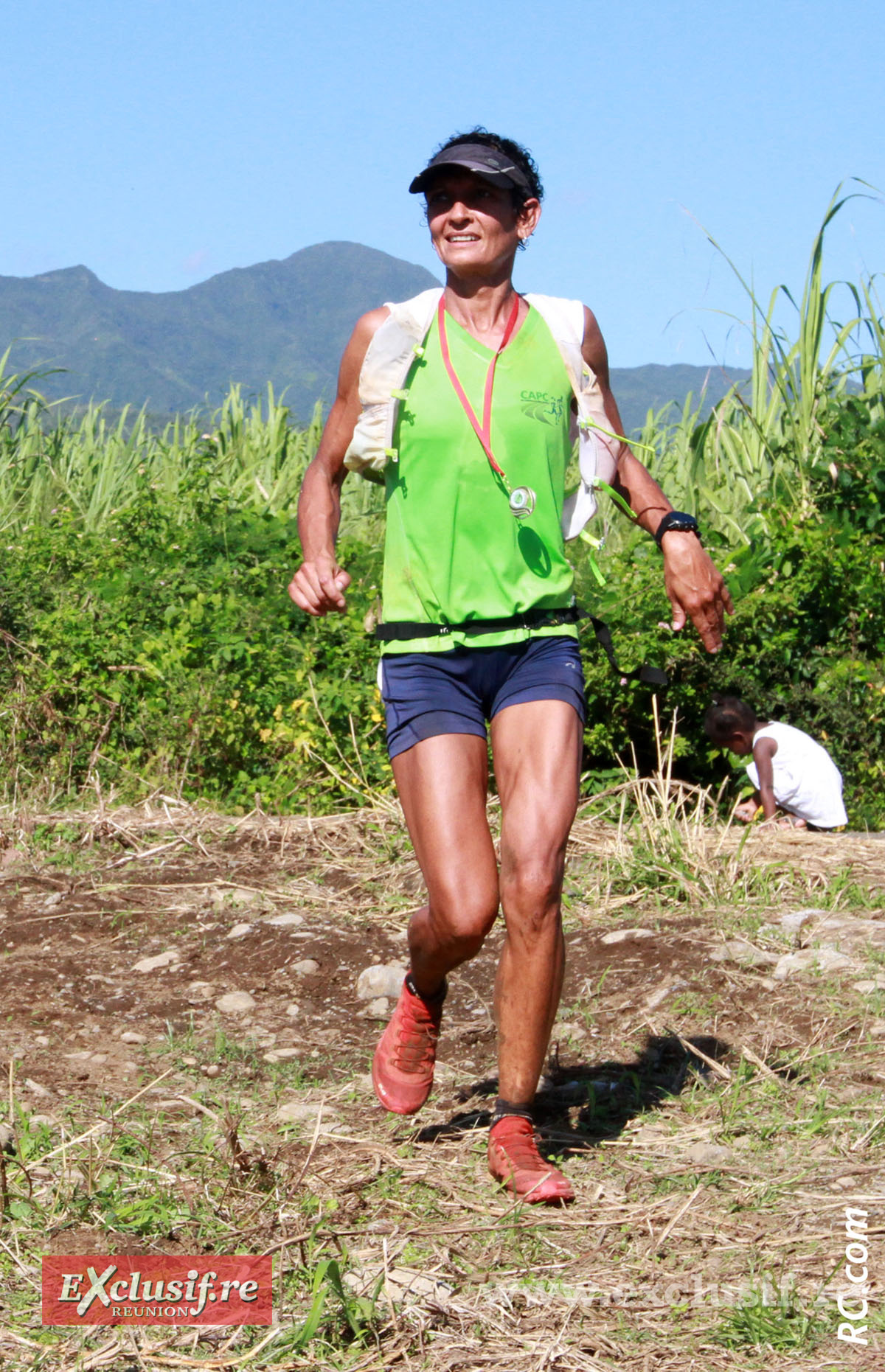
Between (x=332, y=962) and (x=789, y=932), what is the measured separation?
1408 mm

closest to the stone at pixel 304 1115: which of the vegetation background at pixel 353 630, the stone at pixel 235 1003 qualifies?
the stone at pixel 235 1003

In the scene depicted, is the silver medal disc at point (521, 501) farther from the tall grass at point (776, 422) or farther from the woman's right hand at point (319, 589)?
the tall grass at point (776, 422)

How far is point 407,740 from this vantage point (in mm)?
3238

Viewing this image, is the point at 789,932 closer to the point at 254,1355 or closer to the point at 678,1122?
the point at 678,1122

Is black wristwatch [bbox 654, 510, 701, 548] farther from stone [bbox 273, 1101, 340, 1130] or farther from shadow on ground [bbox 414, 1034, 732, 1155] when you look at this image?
stone [bbox 273, 1101, 340, 1130]

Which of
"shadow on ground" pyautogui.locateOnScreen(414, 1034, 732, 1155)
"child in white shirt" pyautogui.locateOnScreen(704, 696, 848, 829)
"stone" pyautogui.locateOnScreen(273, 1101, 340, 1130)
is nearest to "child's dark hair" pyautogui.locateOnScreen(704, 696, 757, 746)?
"child in white shirt" pyautogui.locateOnScreen(704, 696, 848, 829)

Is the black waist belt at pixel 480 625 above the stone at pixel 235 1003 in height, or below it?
above

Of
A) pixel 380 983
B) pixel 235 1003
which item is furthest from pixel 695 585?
pixel 235 1003

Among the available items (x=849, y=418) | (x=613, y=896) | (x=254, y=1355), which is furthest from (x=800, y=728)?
(x=254, y=1355)

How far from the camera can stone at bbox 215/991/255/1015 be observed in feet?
14.2

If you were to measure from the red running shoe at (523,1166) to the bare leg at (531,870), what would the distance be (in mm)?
63

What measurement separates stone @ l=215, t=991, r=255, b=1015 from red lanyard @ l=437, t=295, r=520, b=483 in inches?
75.3

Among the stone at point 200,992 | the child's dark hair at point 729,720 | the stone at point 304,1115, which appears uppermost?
the child's dark hair at point 729,720

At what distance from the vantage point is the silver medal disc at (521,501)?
316 cm
